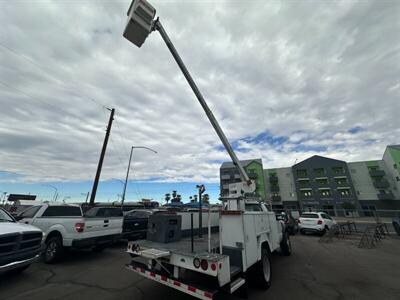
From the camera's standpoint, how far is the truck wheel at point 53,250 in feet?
20.8

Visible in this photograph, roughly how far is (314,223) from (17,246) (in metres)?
17.3

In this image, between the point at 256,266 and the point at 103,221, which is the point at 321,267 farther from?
the point at 103,221

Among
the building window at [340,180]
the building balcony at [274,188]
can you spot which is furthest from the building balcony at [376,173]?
the building balcony at [274,188]

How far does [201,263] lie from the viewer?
312 centimetres

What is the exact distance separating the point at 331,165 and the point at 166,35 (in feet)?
185

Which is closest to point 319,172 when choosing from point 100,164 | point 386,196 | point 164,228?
point 386,196

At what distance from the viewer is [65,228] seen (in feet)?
21.3

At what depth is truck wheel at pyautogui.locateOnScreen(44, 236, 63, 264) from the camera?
635 centimetres

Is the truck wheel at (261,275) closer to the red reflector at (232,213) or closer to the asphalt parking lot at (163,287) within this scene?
the asphalt parking lot at (163,287)

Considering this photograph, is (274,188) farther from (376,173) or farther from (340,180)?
(376,173)

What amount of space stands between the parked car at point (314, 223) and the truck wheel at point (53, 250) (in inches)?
633

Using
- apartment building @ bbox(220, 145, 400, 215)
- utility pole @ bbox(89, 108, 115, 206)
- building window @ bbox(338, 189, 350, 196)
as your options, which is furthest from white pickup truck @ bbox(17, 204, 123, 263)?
building window @ bbox(338, 189, 350, 196)

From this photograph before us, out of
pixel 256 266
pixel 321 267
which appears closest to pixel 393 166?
pixel 321 267

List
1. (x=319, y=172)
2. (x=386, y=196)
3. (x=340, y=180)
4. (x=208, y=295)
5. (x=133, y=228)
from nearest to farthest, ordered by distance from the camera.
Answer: (x=208, y=295) → (x=133, y=228) → (x=386, y=196) → (x=340, y=180) → (x=319, y=172)
